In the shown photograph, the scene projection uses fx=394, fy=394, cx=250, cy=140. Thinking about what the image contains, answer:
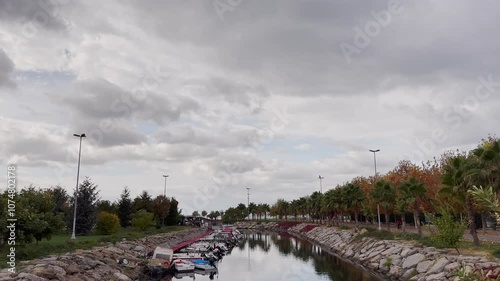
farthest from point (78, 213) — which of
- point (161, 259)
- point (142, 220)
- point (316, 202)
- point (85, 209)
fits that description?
point (316, 202)

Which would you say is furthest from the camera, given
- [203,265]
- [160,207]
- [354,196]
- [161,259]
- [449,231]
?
[160,207]

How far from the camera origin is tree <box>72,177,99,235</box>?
6956cm

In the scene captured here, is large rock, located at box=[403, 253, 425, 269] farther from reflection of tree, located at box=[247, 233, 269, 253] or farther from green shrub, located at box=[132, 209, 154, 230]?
green shrub, located at box=[132, 209, 154, 230]

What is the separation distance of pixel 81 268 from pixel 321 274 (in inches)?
1108

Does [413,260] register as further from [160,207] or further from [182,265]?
[160,207]

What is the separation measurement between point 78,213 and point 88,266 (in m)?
36.4

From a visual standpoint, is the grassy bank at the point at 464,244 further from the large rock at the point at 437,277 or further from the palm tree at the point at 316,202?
the palm tree at the point at 316,202

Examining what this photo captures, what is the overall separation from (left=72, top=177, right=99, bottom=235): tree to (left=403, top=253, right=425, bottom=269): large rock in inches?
2116

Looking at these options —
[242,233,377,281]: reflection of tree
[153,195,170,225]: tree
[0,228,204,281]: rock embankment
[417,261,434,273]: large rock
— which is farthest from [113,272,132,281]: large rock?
[153,195,170,225]: tree

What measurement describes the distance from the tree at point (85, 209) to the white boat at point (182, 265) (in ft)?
89.4

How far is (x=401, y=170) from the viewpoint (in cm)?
8869

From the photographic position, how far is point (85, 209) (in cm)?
7000

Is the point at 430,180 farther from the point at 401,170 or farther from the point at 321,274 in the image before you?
the point at 321,274

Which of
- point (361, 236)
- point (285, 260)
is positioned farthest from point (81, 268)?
point (361, 236)
